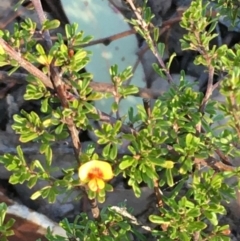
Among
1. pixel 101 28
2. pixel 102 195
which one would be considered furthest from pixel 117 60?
pixel 102 195

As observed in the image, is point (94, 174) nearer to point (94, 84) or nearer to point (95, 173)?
point (95, 173)

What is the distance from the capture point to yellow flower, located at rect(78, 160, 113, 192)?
1.04 metres

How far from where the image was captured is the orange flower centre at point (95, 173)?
3.41ft

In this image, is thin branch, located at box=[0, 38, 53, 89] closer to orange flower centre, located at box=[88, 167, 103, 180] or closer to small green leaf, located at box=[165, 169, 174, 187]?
orange flower centre, located at box=[88, 167, 103, 180]

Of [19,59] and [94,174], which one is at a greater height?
[19,59]

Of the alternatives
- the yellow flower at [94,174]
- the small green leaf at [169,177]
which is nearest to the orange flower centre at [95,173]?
the yellow flower at [94,174]

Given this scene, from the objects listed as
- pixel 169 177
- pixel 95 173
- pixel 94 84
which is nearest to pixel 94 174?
pixel 95 173

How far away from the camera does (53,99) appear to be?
43.6 inches

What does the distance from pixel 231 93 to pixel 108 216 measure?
0.39m

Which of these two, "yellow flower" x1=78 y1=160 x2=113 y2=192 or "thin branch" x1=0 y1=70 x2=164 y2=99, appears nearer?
"yellow flower" x1=78 y1=160 x2=113 y2=192

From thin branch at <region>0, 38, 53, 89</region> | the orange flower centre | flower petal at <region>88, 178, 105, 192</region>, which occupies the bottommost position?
flower petal at <region>88, 178, 105, 192</region>

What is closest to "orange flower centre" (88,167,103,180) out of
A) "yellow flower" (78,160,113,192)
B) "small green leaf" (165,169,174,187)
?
"yellow flower" (78,160,113,192)

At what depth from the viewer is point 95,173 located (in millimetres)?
1042

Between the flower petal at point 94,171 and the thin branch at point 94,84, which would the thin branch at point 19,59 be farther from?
the flower petal at point 94,171
